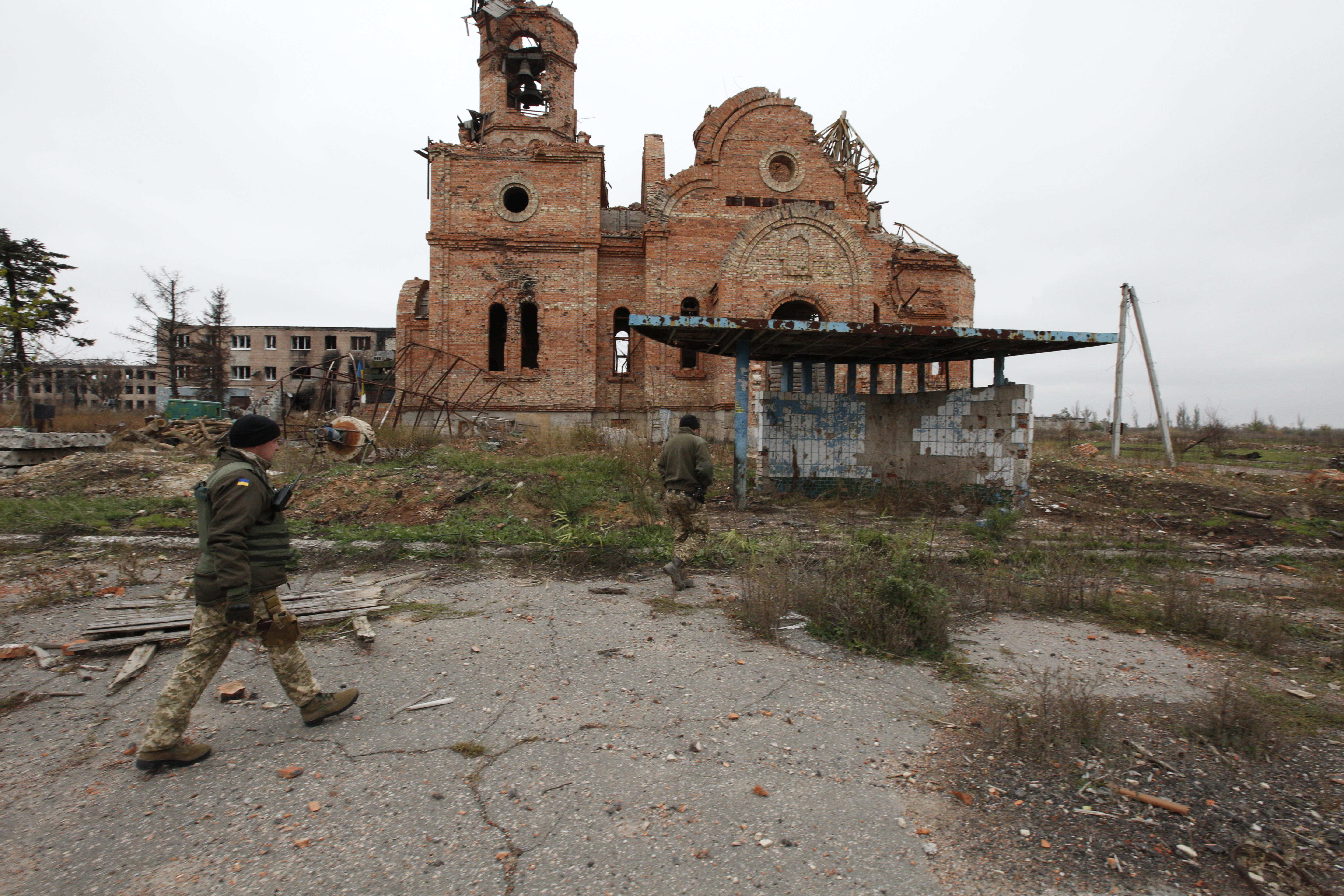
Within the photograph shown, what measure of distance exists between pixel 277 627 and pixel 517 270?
1818cm

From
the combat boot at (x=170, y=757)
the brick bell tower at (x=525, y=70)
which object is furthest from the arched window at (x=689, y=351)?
the combat boot at (x=170, y=757)

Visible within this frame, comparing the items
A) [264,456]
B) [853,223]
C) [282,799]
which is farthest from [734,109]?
[282,799]

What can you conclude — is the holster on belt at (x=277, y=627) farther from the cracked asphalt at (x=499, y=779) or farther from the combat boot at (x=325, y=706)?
the cracked asphalt at (x=499, y=779)

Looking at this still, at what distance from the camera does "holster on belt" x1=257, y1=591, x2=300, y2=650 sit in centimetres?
337

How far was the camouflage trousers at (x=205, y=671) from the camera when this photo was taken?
309 centimetres

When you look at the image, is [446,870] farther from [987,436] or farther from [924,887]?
[987,436]

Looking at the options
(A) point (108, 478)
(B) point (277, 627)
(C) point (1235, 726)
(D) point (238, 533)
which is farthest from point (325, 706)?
(A) point (108, 478)

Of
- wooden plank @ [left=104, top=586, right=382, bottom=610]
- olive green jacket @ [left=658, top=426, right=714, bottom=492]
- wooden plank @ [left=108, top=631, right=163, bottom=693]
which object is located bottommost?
wooden plank @ [left=108, top=631, right=163, bottom=693]

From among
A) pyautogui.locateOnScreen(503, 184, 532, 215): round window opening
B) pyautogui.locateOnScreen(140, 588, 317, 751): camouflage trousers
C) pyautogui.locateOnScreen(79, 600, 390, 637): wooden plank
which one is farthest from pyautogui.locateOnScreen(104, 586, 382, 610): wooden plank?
pyautogui.locateOnScreen(503, 184, 532, 215): round window opening

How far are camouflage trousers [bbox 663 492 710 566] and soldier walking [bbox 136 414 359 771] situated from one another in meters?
3.44

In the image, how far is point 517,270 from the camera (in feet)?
65.6

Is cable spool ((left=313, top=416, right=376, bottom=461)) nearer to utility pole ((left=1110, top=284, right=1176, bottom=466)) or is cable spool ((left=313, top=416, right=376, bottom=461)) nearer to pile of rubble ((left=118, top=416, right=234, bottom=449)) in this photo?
pile of rubble ((left=118, top=416, right=234, bottom=449))

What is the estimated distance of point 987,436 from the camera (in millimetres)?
10789

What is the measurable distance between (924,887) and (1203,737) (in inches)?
85.6
